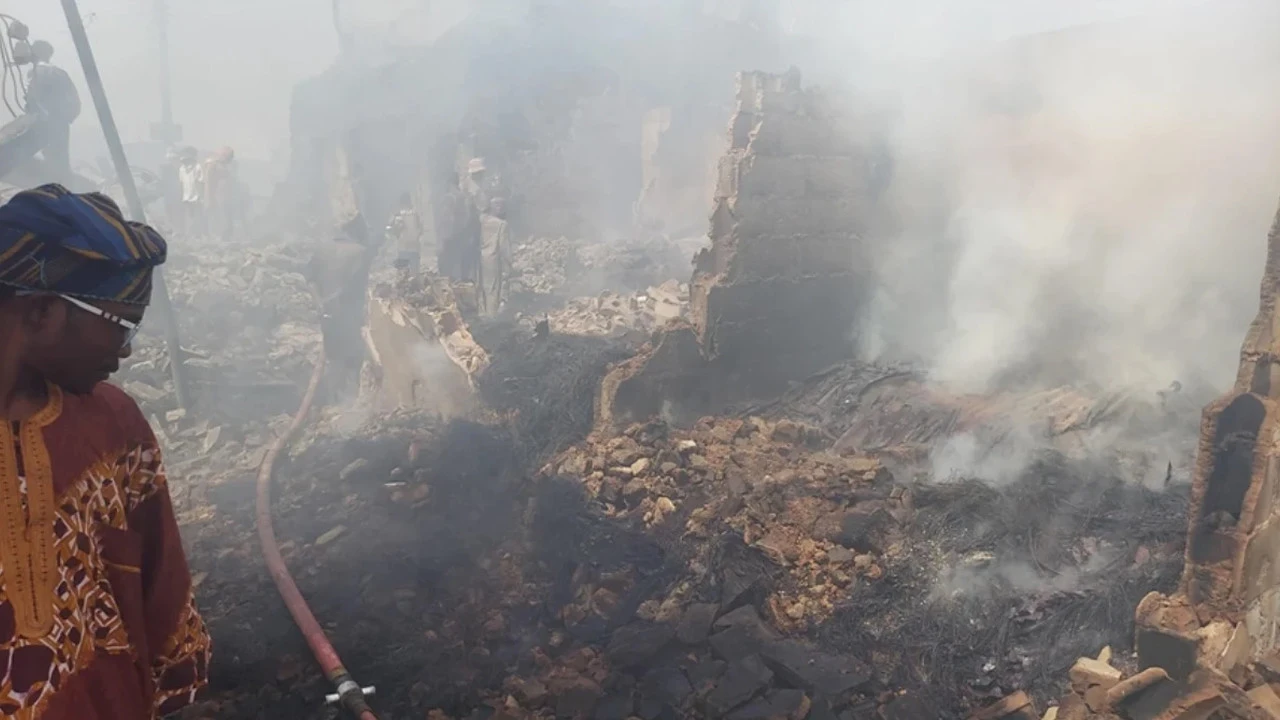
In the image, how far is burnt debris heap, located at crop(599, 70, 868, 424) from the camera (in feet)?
32.5

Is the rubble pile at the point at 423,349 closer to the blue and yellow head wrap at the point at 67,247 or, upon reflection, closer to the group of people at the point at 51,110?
the blue and yellow head wrap at the point at 67,247

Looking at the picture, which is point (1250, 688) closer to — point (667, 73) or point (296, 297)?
point (296, 297)

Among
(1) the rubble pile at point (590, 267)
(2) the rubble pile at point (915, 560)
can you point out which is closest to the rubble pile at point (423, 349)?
(2) the rubble pile at point (915, 560)

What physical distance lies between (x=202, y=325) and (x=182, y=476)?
23.0 ft

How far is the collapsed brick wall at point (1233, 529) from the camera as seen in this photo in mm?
4000

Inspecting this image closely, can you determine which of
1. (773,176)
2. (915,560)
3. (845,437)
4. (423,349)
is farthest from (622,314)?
(915,560)

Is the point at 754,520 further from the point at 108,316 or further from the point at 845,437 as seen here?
the point at 108,316

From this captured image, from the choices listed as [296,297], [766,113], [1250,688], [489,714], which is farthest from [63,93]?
[1250,688]

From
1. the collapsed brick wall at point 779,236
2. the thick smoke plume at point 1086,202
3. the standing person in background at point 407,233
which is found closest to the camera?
the thick smoke plume at point 1086,202

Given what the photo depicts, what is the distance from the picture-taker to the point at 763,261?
1020 centimetres

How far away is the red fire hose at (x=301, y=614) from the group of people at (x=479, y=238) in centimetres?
794

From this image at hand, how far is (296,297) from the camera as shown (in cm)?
1992

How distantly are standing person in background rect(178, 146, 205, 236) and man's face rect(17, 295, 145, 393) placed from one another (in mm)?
30964

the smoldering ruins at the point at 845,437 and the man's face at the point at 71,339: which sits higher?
the man's face at the point at 71,339
